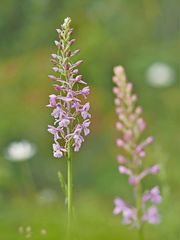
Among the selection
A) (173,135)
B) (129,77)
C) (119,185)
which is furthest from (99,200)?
(129,77)

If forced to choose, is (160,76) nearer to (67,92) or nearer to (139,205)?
(139,205)

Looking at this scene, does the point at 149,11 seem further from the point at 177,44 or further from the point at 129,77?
the point at 129,77

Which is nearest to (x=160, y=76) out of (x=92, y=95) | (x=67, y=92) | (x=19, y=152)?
(x=92, y=95)

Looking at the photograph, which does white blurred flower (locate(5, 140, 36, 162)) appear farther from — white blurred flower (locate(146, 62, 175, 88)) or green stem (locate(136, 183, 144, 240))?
green stem (locate(136, 183, 144, 240))

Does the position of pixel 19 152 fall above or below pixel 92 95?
below

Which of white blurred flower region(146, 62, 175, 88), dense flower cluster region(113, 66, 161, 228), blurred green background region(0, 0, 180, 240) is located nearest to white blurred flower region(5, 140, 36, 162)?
blurred green background region(0, 0, 180, 240)

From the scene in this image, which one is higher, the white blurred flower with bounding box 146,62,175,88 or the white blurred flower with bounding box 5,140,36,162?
the white blurred flower with bounding box 146,62,175,88
